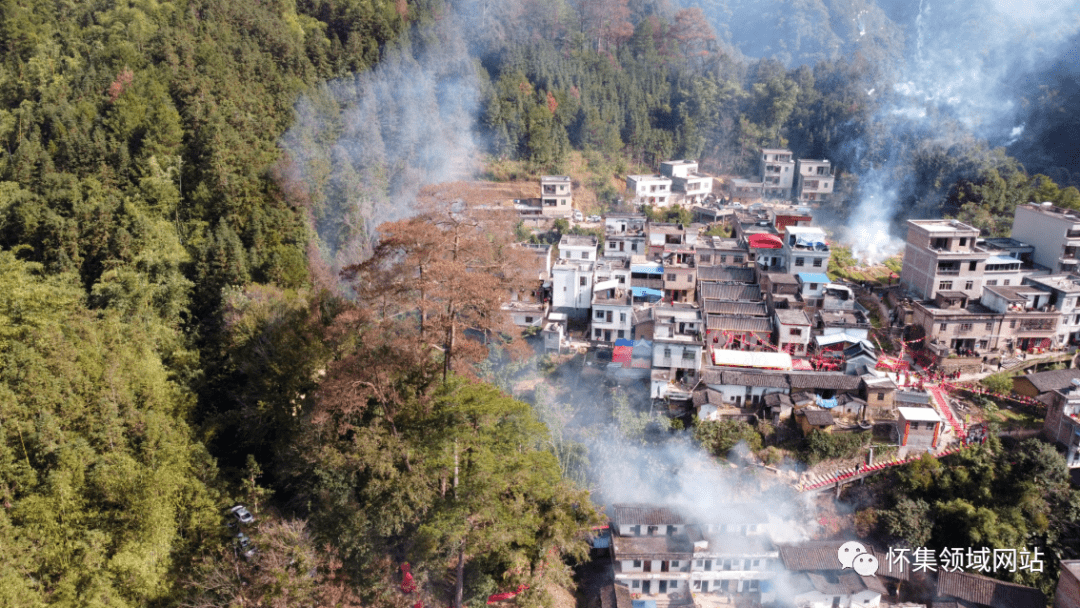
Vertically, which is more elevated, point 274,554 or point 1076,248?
point 1076,248

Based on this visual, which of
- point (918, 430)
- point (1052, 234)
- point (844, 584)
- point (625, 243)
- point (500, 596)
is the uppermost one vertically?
point (1052, 234)

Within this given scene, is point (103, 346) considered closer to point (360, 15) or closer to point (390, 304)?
point (390, 304)

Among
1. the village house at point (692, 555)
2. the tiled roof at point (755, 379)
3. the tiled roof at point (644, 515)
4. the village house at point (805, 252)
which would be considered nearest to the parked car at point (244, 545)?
the village house at point (692, 555)

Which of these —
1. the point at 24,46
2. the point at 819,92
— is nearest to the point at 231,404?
the point at 24,46

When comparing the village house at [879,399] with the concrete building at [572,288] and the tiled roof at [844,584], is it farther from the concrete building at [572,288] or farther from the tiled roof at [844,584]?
the concrete building at [572,288]

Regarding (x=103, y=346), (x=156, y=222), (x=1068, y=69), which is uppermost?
(x=1068, y=69)

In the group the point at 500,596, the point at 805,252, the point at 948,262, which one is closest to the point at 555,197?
the point at 805,252

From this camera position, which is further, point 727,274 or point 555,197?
point 555,197

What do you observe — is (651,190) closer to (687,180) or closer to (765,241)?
(687,180)
